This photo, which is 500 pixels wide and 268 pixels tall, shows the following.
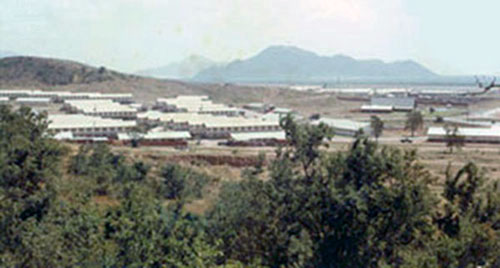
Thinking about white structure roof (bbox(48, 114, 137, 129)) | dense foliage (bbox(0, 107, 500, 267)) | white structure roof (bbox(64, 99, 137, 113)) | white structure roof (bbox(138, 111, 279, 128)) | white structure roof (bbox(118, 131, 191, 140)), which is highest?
dense foliage (bbox(0, 107, 500, 267))

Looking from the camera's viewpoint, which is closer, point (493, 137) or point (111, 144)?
point (111, 144)

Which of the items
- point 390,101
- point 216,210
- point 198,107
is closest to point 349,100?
point 390,101

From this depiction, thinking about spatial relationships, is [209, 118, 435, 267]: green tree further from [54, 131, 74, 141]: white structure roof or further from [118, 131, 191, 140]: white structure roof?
[54, 131, 74, 141]: white structure roof

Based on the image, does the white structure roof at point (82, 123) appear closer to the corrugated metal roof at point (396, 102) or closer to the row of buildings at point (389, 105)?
the row of buildings at point (389, 105)

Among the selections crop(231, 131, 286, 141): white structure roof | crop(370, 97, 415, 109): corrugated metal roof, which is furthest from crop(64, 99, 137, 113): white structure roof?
crop(370, 97, 415, 109): corrugated metal roof

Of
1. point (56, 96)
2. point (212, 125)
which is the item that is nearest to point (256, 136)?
point (212, 125)

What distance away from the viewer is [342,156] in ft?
49.6

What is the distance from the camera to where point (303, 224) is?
1474cm

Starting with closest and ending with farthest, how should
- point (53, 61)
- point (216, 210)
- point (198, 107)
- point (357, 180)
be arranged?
point (357, 180) → point (216, 210) → point (198, 107) → point (53, 61)

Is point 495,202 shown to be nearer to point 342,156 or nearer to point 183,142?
point 342,156

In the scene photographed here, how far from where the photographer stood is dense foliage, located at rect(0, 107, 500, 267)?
1215 centimetres

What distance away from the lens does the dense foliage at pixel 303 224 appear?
478 inches

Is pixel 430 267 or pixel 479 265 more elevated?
pixel 430 267

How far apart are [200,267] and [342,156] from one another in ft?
21.3
